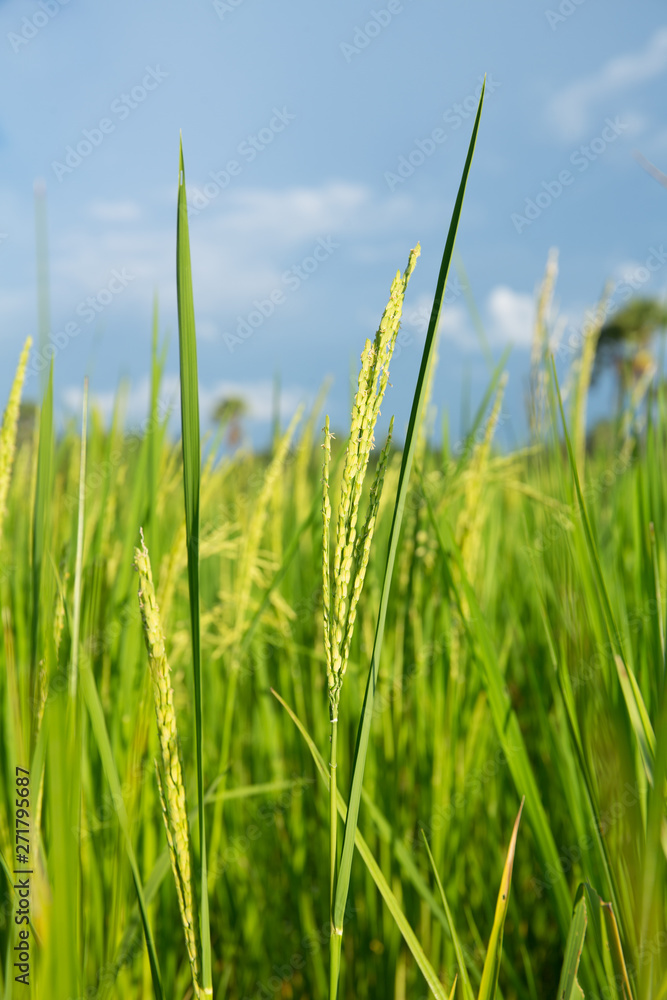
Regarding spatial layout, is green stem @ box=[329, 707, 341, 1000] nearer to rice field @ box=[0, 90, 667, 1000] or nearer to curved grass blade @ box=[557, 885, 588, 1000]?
rice field @ box=[0, 90, 667, 1000]

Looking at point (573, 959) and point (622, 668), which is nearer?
point (573, 959)

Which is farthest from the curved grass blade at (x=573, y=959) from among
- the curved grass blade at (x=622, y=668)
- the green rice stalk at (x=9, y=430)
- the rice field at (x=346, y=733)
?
the green rice stalk at (x=9, y=430)

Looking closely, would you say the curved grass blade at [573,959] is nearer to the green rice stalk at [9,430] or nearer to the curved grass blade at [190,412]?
the curved grass blade at [190,412]

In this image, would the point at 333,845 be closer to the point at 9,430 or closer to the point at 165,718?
the point at 165,718

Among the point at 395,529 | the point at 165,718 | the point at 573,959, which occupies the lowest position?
the point at 573,959

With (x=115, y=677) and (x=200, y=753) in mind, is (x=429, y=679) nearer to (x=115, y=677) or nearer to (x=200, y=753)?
(x=115, y=677)

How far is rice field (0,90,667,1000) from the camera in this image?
0.51 metres

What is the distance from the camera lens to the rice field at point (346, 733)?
1.68 feet

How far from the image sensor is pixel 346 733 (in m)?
1.45

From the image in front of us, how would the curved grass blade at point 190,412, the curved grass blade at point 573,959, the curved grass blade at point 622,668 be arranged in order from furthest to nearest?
the curved grass blade at point 622,668 → the curved grass blade at point 573,959 → the curved grass blade at point 190,412

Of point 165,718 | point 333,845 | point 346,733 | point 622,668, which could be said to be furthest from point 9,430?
point 346,733

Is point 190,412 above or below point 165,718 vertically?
above

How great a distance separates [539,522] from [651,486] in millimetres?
896

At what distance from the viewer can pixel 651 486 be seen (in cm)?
117
